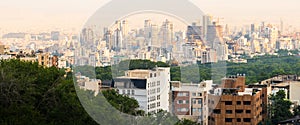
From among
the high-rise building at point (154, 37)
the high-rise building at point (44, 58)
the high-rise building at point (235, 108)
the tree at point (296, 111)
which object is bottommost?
the tree at point (296, 111)

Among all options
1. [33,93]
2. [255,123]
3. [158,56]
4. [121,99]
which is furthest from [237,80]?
[33,93]

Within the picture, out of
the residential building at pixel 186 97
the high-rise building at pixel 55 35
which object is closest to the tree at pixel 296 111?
the residential building at pixel 186 97

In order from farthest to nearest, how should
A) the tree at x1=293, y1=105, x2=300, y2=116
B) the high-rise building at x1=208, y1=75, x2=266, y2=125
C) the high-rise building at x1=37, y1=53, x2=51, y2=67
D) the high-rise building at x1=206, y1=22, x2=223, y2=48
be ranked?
the high-rise building at x1=37, y1=53, x2=51, y2=67, the tree at x1=293, y1=105, x2=300, y2=116, the high-rise building at x1=208, y1=75, x2=266, y2=125, the high-rise building at x1=206, y1=22, x2=223, y2=48

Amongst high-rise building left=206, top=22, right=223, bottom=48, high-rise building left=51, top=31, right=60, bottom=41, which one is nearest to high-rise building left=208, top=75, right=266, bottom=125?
high-rise building left=206, top=22, right=223, bottom=48

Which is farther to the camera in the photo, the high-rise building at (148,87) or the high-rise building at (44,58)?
the high-rise building at (44,58)

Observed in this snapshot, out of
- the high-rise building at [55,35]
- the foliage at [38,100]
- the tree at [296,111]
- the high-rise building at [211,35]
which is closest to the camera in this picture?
the foliage at [38,100]

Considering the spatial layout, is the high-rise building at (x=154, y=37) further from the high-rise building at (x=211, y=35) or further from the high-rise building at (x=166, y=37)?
the high-rise building at (x=211, y=35)

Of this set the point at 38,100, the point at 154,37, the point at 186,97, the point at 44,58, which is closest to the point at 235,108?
the point at 186,97

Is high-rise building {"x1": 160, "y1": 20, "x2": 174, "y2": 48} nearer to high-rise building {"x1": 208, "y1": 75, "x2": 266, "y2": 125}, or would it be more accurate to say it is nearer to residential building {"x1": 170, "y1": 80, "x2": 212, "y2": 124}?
residential building {"x1": 170, "y1": 80, "x2": 212, "y2": 124}

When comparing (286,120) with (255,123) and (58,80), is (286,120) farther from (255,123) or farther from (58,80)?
(58,80)

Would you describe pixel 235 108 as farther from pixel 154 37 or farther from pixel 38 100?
pixel 38 100
